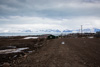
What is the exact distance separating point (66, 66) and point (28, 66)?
266 centimetres

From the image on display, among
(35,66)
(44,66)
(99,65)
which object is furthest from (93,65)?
(35,66)

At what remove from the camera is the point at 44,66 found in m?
8.02

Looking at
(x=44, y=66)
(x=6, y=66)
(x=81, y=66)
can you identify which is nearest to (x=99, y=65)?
(x=81, y=66)

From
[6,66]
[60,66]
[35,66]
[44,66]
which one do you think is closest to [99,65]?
[60,66]

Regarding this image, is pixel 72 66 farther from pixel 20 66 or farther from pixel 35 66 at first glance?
pixel 20 66

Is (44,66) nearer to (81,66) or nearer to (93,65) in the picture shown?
(81,66)

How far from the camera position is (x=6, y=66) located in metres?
8.16

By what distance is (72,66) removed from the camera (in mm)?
7770

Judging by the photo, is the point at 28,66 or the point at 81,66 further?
the point at 28,66

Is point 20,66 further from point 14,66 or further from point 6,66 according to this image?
point 6,66

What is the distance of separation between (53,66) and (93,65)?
2.72 metres

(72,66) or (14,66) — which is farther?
(14,66)

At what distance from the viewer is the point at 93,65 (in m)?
7.91

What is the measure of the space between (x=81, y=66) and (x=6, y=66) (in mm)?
5150
